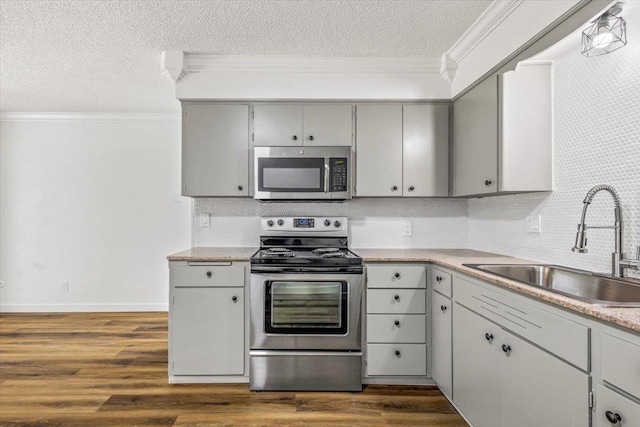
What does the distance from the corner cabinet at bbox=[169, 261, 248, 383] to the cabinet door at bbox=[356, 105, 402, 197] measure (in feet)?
3.90

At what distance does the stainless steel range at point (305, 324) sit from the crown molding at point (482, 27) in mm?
1674

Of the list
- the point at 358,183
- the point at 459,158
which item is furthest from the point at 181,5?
the point at 459,158

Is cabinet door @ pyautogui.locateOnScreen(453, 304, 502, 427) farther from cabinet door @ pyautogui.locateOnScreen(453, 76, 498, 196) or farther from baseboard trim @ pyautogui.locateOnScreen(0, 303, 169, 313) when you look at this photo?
baseboard trim @ pyautogui.locateOnScreen(0, 303, 169, 313)

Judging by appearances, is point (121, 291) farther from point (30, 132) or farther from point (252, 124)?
point (252, 124)

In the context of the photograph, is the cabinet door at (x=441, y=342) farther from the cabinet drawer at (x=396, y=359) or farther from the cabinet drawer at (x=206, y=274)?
the cabinet drawer at (x=206, y=274)

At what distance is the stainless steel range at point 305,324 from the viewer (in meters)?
2.53

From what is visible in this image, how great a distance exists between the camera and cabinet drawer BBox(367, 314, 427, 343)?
2592 mm

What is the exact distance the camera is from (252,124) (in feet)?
9.61

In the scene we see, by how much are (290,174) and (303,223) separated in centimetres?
47

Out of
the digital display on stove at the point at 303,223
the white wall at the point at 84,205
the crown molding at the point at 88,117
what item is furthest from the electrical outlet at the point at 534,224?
the crown molding at the point at 88,117

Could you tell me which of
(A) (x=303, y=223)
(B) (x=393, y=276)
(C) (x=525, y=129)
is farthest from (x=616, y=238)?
(A) (x=303, y=223)

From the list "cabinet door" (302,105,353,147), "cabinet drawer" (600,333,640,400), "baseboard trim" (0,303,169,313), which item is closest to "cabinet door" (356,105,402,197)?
"cabinet door" (302,105,353,147)

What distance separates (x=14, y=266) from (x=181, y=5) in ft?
13.1

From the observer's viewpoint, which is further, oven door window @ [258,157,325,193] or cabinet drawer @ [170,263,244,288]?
oven door window @ [258,157,325,193]
